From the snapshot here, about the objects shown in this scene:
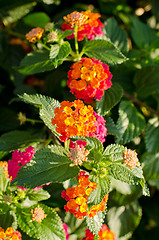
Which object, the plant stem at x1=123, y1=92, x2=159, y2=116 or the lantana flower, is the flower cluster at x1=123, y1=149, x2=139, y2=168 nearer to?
the lantana flower

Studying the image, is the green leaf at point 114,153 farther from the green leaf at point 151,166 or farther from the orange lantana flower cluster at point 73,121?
the green leaf at point 151,166

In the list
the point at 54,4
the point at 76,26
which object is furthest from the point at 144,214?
the point at 54,4

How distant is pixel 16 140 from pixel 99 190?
1.35ft

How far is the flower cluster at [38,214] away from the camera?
815 mm

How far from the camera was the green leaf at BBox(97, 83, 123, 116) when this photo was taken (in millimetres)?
902

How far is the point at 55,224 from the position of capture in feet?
2.78

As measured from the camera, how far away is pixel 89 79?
2.81 feet

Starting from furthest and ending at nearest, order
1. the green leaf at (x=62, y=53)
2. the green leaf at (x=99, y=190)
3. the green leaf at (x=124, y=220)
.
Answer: the green leaf at (x=124, y=220) < the green leaf at (x=62, y=53) < the green leaf at (x=99, y=190)

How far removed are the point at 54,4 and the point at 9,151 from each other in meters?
0.84

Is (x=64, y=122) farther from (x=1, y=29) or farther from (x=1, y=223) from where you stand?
(x=1, y=29)

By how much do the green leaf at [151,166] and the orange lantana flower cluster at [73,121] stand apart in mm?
453

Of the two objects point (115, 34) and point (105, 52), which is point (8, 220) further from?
point (115, 34)

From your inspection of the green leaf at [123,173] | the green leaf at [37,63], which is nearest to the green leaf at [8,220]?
the green leaf at [123,173]

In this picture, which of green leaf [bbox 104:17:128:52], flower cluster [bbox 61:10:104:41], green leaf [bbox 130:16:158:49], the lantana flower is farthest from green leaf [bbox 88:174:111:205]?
green leaf [bbox 130:16:158:49]
